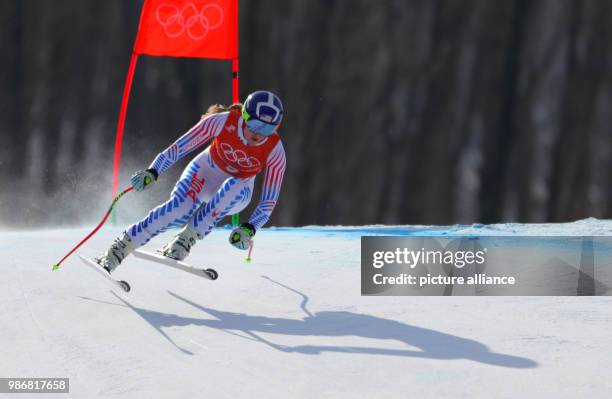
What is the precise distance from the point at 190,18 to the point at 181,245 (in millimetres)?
2405

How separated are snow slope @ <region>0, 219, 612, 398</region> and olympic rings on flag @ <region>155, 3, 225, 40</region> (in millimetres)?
2071

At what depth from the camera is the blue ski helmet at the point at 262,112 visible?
11.4 ft

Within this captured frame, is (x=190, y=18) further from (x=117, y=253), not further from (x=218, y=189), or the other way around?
(x=117, y=253)

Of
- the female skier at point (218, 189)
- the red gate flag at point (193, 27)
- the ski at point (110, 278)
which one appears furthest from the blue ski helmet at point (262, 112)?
the red gate flag at point (193, 27)

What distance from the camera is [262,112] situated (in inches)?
137

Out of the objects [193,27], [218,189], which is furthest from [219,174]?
[193,27]

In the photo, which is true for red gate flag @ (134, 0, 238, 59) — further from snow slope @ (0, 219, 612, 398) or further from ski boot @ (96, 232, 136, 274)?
ski boot @ (96, 232, 136, 274)

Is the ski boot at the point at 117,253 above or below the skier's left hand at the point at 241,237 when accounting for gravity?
below

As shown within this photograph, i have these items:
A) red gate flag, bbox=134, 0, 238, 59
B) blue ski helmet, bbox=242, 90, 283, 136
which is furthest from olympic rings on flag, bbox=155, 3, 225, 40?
blue ski helmet, bbox=242, 90, 283, 136

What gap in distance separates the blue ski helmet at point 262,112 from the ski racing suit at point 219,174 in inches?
7.0

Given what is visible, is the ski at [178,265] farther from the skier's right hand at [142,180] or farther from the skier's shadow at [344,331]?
the skier's right hand at [142,180]

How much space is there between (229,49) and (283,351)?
11.3ft

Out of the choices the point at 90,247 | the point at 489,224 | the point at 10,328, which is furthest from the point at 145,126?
the point at 10,328

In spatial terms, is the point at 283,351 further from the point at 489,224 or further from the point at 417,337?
the point at 489,224
